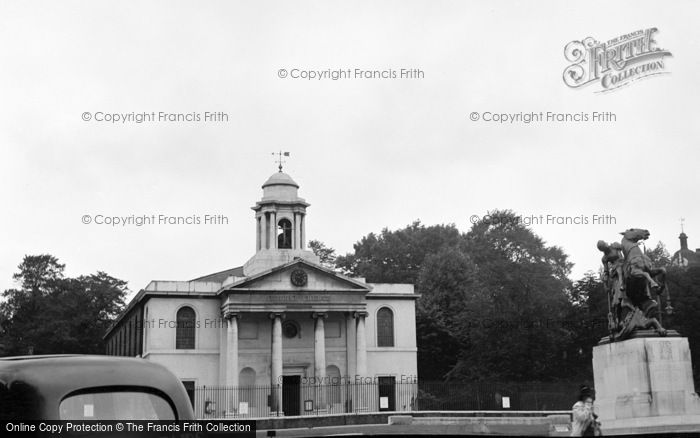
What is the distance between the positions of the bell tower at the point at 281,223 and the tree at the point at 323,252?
2548 centimetres

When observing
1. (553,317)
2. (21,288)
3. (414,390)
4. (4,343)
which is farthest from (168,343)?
(21,288)

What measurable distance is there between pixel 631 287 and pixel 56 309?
60771 millimetres

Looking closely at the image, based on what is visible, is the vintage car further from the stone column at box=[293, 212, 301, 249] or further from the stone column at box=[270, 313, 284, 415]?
the stone column at box=[293, 212, 301, 249]

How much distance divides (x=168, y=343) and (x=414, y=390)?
13782mm

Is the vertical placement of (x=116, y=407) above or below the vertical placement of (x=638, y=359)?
below

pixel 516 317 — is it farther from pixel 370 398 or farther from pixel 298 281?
pixel 298 281

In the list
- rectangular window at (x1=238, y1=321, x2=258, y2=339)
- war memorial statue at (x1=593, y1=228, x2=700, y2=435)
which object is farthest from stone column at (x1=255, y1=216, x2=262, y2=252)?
war memorial statue at (x1=593, y1=228, x2=700, y2=435)

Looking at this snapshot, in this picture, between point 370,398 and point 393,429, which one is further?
point 370,398

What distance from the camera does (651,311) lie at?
54.0 ft

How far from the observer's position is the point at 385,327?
5144 cm

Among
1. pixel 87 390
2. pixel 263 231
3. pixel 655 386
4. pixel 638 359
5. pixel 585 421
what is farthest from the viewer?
pixel 263 231

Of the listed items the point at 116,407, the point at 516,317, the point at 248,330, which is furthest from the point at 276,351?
the point at 116,407

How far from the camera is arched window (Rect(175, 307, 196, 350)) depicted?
48219mm

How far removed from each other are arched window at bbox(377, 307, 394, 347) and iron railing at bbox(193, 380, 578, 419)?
3077 mm
